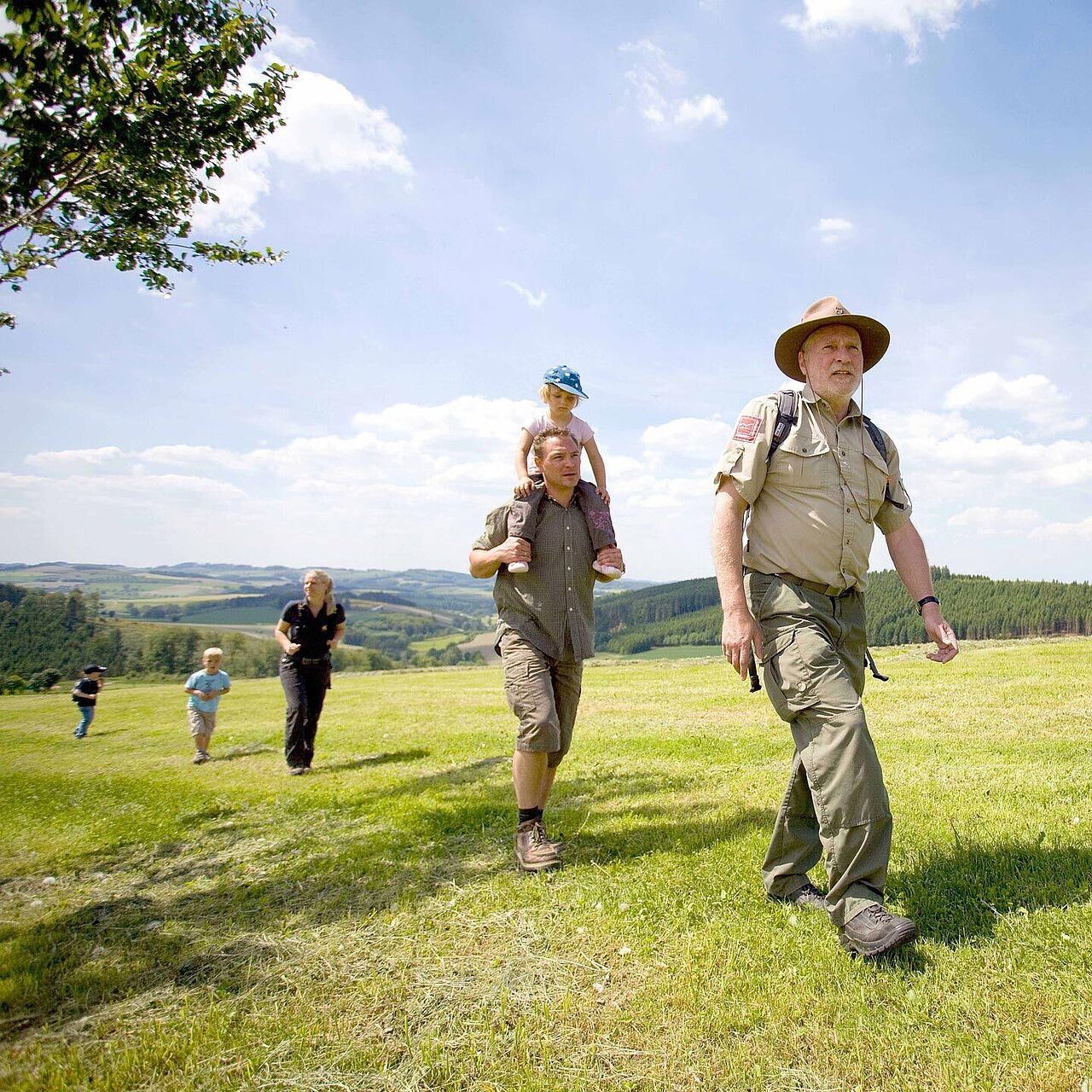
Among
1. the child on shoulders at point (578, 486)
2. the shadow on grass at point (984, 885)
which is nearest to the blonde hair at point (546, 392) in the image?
the child on shoulders at point (578, 486)

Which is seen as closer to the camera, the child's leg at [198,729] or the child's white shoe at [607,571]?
the child's white shoe at [607,571]

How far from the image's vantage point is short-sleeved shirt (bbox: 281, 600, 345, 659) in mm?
10461

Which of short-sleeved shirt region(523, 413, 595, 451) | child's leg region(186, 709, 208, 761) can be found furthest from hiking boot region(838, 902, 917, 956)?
child's leg region(186, 709, 208, 761)

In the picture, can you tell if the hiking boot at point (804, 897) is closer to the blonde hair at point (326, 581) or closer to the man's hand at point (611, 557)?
the man's hand at point (611, 557)

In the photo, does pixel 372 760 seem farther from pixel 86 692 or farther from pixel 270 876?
pixel 86 692

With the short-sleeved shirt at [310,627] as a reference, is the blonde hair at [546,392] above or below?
above

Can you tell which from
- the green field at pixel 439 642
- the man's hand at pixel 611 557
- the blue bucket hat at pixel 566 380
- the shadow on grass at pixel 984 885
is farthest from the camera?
the green field at pixel 439 642

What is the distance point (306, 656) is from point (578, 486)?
654 centimetres

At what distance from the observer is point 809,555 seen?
424 cm

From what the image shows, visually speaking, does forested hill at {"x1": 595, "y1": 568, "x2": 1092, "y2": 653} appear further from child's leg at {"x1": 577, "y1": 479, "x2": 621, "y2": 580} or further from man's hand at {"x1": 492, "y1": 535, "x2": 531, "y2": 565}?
man's hand at {"x1": 492, "y1": 535, "x2": 531, "y2": 565}

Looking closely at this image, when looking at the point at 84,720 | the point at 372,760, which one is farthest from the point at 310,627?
the point at 84,720

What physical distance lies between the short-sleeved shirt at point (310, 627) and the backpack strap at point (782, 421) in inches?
313

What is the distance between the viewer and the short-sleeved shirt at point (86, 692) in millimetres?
19891

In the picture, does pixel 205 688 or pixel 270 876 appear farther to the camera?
pixel 205 688
